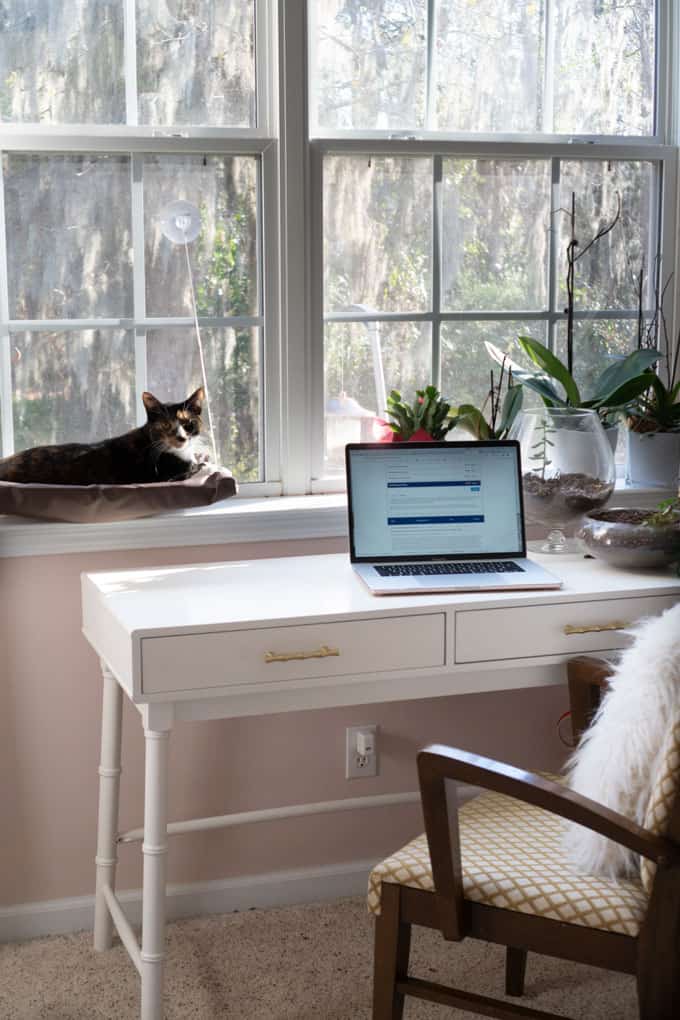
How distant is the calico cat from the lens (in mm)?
2400

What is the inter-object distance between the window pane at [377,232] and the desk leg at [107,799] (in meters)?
0.98

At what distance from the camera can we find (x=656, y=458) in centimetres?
277

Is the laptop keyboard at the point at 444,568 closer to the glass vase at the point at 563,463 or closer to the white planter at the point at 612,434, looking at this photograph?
the glass vase at the point at 563,463

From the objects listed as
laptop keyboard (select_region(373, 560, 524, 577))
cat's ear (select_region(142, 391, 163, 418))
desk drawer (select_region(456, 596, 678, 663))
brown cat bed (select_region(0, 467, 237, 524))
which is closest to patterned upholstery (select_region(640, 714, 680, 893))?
desk drawer (select_region(456, 596, 678, 663))

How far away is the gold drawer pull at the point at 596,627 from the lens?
2.16 metres

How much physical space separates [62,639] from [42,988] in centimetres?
68

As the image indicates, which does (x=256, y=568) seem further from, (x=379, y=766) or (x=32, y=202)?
(x=32, y=202)

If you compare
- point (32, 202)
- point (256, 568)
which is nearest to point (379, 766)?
point (256, 568)

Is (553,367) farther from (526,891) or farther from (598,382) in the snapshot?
(526,891)

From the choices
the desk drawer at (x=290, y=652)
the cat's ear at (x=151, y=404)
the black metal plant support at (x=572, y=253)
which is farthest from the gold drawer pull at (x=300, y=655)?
the black metal plant support at (x=572, y=253)

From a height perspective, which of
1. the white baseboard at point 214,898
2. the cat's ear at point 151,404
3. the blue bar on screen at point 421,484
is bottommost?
the white baseboard at point 214,898

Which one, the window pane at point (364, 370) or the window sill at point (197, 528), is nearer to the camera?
the window sill at point (197, 528)

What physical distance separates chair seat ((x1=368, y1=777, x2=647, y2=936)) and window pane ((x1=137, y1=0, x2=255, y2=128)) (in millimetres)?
1555

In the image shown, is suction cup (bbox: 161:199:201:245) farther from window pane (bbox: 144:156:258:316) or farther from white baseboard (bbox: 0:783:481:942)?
white baseboard (bbox: 0:783:481:942)
